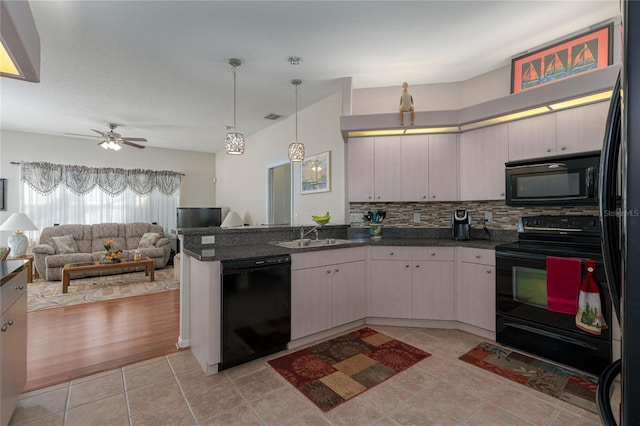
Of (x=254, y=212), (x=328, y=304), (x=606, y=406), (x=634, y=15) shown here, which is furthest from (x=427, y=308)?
(x=254, y=212)

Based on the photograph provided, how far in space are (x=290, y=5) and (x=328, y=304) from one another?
8.38 feet

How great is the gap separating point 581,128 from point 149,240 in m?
7.13

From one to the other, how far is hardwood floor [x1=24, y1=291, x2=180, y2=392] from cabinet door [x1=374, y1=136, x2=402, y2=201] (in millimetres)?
2681

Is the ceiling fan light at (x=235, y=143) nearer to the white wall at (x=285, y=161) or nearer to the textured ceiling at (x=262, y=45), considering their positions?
the textured ceiling at (x=262, y=45)

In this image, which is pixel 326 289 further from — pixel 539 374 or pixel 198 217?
pixel 198 217

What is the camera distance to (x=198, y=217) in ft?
23.9

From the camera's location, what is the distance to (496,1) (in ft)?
7.49

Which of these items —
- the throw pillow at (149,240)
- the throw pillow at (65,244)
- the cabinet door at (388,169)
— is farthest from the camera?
the throw pillow at (149,240)

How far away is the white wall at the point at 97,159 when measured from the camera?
588 centimetres

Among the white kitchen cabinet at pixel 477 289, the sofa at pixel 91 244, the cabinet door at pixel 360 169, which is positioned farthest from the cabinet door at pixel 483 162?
the sofa at pixel 91 244

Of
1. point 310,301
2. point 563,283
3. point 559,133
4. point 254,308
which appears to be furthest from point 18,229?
point 559,133

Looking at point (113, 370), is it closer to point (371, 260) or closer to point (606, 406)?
point (371, 260)

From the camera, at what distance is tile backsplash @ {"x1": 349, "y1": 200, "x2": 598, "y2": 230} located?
10.5ft

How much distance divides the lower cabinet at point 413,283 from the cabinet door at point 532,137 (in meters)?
1.15
